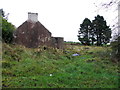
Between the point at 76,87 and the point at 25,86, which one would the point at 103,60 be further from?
the point at 25,86

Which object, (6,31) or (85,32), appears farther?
(85,32)

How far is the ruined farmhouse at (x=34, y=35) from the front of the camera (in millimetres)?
25281

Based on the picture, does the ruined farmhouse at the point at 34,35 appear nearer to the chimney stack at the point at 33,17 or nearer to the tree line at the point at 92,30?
the chimney stack at the point at 33,17

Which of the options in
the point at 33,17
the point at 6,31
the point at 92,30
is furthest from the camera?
the point at 92,30

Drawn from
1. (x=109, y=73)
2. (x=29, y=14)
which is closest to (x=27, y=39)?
(x=29, y=14)

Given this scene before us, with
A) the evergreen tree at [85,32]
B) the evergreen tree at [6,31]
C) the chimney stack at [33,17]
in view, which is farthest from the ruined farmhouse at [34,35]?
the evergreen tree at [85,32]

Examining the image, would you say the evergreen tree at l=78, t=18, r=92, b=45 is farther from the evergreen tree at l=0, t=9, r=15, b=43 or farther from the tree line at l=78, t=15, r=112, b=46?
the evergreen tree at l=0, t=9, r=15, b=43

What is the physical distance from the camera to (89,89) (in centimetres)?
739

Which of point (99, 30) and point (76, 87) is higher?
point (99, 30)

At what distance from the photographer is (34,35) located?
2566 cm

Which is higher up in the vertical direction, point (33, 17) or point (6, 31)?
point (33, 17)

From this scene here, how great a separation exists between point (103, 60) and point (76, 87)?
768cm

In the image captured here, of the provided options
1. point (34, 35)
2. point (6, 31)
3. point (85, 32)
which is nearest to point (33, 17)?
point (34, 35)

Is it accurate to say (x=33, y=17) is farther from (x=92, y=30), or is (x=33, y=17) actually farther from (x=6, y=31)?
(x=92, y=30)
